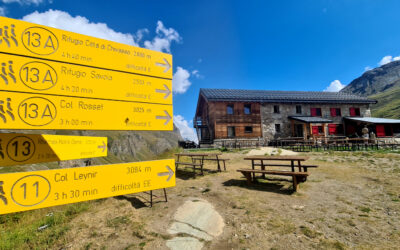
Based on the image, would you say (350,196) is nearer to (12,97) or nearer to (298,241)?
(298,241)

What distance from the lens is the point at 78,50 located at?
189 cm

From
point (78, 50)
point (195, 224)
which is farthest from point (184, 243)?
point (78, 50)

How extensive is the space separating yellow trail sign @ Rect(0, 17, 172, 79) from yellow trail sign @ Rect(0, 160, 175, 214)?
111 centimetres

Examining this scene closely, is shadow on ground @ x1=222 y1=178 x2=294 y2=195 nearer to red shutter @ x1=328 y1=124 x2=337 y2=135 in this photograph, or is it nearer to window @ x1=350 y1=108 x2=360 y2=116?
red shutter @ x1=328 y1=124 x2=337 y2=135

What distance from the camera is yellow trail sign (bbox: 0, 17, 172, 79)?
5.30 ft

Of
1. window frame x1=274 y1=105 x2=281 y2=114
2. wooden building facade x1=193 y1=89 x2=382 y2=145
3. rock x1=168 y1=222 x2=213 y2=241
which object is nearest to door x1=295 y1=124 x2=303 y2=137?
wooden building facade x1=193 y1=89 x2=382 y2=145

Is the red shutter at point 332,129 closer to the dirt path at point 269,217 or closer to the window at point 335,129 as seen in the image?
the window at point 335,129

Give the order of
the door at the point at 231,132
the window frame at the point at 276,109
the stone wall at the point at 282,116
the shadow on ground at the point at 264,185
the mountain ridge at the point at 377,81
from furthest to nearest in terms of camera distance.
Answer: the mountain ridge at the point at 377,81
the window frame at the point at 276,109
the stone wall at the point at 282,116
the door at the point at 231,132
the shadow on ground at the point at 264,185

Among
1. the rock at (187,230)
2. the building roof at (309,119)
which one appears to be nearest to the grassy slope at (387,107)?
the building roof at (309,119)

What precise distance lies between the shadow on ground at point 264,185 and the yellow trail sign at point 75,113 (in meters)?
3.97

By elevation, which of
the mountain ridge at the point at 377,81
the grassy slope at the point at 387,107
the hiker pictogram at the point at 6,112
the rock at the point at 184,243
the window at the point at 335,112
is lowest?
the rock at the point at 184,243

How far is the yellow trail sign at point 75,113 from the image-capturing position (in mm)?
1569

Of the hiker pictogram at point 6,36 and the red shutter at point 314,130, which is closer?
the hiker pictogram at point 6,36

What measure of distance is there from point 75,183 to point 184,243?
1.75 m
